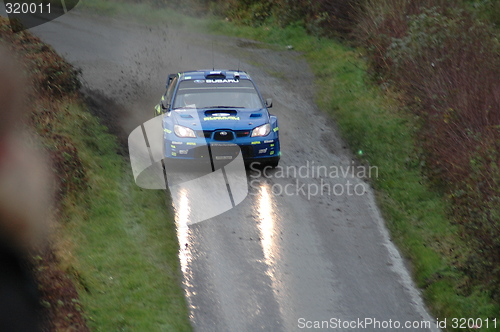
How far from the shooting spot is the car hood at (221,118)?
13.9 m

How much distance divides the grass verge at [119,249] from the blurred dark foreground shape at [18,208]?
0.60 meters

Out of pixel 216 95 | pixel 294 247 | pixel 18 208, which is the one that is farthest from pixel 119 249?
pixel 216 95

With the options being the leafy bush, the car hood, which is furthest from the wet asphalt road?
the leafy bush

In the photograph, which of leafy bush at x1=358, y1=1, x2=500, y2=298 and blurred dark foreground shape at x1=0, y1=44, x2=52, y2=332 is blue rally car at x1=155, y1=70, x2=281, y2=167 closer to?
blurred dark foreground shape at x1=0, y1=44, x2=52, y2=332

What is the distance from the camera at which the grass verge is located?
922 cm

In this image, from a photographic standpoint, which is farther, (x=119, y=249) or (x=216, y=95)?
(x=216, y=95)

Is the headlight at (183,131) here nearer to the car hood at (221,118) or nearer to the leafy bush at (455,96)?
the car hood at (221,118)

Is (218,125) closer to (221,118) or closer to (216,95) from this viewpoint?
(221,118)

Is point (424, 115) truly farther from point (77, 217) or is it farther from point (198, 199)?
point (77, 217)

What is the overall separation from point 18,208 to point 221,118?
533 centimetres

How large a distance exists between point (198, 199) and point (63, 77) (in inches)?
232

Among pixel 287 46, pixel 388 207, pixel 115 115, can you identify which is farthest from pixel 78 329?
pixel 287 46

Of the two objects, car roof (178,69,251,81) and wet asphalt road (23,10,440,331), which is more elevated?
car roof (178,69,251,81)

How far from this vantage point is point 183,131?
13867 mm
